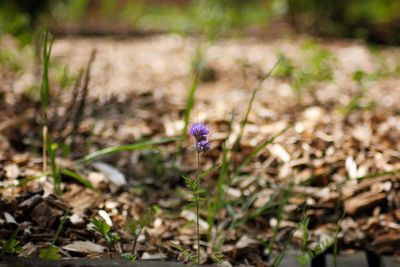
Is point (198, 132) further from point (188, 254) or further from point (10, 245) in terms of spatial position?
point (10, 245)

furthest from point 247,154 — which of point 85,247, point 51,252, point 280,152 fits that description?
point 51,252

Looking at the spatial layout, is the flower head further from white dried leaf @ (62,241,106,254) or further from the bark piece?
the bark piece

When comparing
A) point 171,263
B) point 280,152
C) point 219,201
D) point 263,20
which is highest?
point 263,20

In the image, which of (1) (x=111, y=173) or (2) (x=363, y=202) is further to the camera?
(1) (x=111, y=173)

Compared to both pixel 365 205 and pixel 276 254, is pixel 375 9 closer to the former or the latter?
pixel 365 205

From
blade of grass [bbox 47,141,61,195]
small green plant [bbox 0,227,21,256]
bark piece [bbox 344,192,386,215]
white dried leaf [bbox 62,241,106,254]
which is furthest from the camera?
bark piece [bbox 344,192,386,215]

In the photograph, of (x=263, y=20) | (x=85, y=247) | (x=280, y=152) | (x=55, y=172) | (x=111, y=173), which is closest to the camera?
(x=85, y=247)

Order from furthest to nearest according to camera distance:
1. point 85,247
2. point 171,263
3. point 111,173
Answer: point 111,173 → point 85,247 → point 171,263

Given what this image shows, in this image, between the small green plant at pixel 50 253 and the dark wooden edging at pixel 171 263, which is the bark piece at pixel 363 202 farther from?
the small green plant at pixel 50 253

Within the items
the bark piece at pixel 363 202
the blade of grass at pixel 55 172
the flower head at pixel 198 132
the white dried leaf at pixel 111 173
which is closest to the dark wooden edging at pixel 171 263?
the bark piece at pixel 363 202

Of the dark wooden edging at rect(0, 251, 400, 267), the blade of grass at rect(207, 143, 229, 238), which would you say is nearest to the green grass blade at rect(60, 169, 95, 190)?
the blade of grass at rect(207, 143, 229, 238)

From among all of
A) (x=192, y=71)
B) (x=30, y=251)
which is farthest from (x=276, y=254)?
(x=192, y=71)
